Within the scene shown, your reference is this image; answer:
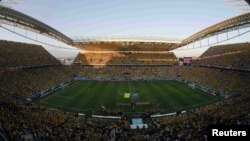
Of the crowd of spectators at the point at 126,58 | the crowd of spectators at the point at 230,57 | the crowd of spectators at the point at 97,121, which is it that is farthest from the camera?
the crowd of spectators at the point at 126,58

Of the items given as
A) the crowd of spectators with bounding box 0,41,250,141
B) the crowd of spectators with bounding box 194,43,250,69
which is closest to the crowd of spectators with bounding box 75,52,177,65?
the crowd of spectators with bounding box 194,43,250,69

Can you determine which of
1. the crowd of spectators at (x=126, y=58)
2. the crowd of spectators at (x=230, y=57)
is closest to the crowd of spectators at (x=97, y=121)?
the crowd of spectators at (x=230, y=57)

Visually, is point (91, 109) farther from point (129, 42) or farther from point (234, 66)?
point (129, 42)

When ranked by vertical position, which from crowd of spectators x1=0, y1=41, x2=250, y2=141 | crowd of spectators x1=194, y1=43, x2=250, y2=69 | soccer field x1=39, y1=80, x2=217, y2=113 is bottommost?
soccer field x1=39, y1=80, x2=217, y2=113

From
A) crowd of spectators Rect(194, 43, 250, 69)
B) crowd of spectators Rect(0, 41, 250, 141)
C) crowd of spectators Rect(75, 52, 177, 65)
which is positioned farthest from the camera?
crowd of spectators Rect(75, 52, 177, 65)

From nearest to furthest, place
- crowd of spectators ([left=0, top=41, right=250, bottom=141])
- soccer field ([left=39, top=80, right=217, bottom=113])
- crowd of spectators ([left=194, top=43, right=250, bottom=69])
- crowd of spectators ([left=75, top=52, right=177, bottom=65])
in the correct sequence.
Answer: crowd of spectators ([left=0, top=41, right=250, bottom=141]), soccer field ([left=39, top=80, right=217, bottom=113]), crowd of spectators ([left=194, top=43, right=250, bottom=69]), crowd of spectators ([left=75, top=52, right=177, bottom=65])

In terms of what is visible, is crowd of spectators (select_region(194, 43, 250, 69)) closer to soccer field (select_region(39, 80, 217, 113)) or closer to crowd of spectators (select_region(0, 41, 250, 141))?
crowd of spectators (select_region(0, 41, 250, 141))

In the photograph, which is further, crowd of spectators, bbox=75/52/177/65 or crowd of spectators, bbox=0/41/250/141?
crowd of spectators, bbox=75/52/177/65

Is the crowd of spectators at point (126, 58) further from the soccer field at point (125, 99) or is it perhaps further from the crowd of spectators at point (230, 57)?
the soccer field at point (125, 99)

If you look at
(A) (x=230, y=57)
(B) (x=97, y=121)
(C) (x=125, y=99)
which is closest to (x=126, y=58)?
(A) (x=230, y=57)

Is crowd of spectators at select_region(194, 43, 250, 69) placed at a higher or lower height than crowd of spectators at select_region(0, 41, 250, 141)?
higher

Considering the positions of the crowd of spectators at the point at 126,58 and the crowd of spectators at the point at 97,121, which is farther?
the crowd of spectators at the point at 126,58

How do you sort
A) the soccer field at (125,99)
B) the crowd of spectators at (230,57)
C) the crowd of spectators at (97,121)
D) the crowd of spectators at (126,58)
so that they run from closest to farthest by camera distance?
the crowd of spectators at (97,121) < the soccer field at (125,99) < the crowd of spectators at (230,57) < the crowd of spectators at (126,58)

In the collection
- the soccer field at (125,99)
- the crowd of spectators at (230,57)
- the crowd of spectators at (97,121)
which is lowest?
the soccer field at (125,99)
